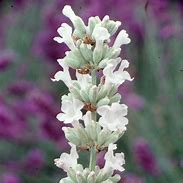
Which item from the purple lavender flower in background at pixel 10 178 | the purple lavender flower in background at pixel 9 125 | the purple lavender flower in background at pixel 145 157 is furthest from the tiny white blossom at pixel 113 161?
the purple lavender flower in background at pixel 9 125

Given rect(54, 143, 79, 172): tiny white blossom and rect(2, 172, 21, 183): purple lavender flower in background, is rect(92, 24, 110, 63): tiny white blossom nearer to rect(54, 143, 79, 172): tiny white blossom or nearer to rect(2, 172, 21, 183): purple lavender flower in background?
rect(54, 143, 79, 172): tiny white blossom

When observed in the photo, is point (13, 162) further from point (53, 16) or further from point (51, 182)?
point (53, 16)

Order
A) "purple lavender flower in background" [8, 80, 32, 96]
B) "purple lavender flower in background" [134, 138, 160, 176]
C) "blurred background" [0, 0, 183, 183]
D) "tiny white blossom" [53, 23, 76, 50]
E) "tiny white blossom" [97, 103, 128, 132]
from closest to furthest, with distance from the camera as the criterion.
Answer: "tiny white blossom" [97, 103, 128, 132] < "tiny white blossom" [53, 23, 76, 50] < "purple lavender flower in background" [134, 138, 160, 176] < "blurred background" [0, 0, 183, 183] < "purple lavender flower in background" [8, 80, 32, 96]

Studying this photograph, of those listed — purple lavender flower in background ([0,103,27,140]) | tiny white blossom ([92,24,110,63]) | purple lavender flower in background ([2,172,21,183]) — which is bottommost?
tiny white blossom ([92,24,110,63])

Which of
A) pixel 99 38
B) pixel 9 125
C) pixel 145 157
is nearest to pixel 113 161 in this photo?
pixel 99 38

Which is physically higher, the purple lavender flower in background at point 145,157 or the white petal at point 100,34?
the purple lavender flower in background at point 145,157

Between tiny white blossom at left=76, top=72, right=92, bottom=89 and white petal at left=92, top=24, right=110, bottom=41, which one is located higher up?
white petal at left=92, top=24, right=110, bottom=41

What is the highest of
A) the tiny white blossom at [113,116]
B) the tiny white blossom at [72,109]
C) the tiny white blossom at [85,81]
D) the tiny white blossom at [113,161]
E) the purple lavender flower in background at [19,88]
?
the purple lavender flower in background at [19,88]

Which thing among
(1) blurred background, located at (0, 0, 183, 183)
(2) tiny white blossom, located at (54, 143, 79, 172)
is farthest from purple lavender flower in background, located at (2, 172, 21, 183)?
(2) tiny white blossom, located at (54, 143, 79, 172)

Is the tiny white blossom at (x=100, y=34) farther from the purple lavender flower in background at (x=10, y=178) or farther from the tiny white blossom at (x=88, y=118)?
the purple lavender flower in background at (x=10, y=178)
